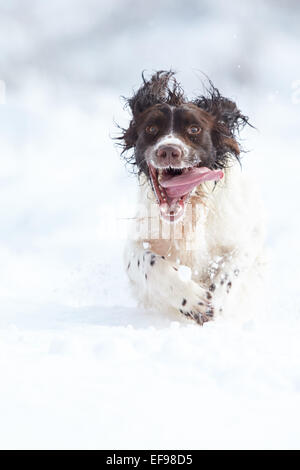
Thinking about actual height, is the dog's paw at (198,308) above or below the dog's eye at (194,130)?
below

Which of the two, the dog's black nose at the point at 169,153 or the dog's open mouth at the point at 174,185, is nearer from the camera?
the dog's black nose at the point at 169,153

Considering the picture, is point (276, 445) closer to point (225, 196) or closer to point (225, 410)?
point (225, 410)

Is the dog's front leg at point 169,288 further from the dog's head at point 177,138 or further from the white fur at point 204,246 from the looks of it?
the dog's head at point 177,138

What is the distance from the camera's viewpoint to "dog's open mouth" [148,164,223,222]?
4.75 m

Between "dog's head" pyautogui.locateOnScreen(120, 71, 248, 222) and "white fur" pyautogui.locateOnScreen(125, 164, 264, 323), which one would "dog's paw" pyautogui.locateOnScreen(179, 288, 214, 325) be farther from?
"dog's head" pyautogui.locateOnScreen(120, 71, 248, 222)

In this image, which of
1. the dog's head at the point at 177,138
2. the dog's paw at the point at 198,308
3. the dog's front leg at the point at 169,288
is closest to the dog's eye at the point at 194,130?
the dog's head at the point at 177,138

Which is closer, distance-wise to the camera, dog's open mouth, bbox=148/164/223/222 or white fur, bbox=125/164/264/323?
dog's open mouth, bbox=148/164/223/222

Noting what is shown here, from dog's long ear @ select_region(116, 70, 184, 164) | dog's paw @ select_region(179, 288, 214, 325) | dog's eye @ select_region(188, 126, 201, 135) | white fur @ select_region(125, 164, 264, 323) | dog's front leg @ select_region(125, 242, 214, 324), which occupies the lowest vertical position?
dog's paw @ select_region(179, 288, 214, 325)

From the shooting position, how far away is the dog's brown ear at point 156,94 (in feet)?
17.1

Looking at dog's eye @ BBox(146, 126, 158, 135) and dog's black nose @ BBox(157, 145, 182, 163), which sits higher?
dog's eye @ BBox(146, 126, 158, 135)

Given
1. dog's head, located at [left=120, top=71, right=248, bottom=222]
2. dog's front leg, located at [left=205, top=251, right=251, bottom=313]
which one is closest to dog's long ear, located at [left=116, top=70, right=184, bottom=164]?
dog's head, located at [left=120, top=71, right=248, bottom=222]

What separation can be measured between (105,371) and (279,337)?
1390 millimetres

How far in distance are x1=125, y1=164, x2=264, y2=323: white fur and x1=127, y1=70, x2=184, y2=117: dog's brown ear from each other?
31.2 inches

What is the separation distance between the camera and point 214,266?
17.7 ft
